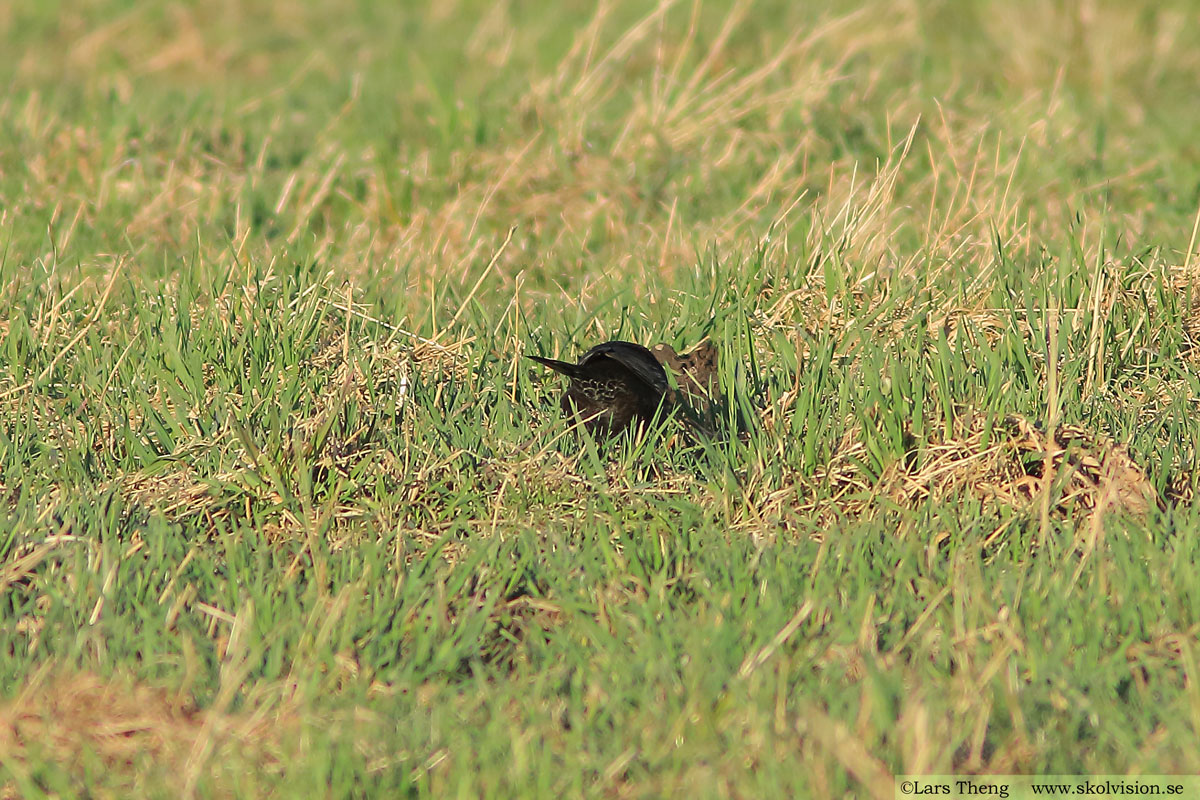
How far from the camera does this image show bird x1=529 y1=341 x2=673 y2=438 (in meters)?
3.26

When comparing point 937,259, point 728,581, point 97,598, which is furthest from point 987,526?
point 97,598

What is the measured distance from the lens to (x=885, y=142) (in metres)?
5.18

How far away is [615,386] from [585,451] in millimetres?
164

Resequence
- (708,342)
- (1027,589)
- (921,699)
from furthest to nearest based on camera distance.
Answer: (708,342) → (1027,589) → (921,699)

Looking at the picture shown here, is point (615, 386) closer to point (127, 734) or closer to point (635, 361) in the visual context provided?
point (635, 361)

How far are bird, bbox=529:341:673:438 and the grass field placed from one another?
79mm

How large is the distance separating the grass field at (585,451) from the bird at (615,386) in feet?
0.26

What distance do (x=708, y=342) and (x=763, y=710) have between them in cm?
138

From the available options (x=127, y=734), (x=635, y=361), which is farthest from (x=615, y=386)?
(x=127, y=734)

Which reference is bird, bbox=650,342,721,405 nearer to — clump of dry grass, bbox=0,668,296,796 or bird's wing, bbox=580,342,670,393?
bird's wing, bbox=580,342,670,393

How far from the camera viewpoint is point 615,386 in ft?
10.9

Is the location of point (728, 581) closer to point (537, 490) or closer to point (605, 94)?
point (537, 490)

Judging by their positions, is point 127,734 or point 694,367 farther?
point 694,367

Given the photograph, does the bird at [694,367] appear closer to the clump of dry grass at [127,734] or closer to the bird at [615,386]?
the bird at [615,386]
